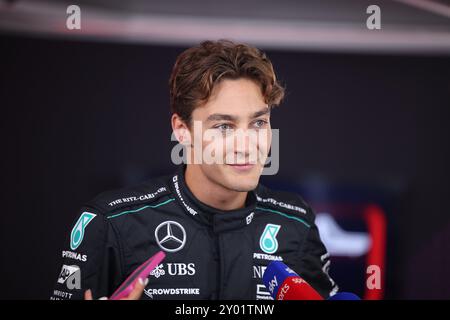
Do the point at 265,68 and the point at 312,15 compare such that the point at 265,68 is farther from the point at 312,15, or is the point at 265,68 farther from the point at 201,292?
the point at 312,15

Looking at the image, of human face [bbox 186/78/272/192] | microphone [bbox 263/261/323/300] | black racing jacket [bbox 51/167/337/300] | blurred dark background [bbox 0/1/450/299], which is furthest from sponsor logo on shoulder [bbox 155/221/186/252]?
blurred dark background [bbox 0/1/450/299]

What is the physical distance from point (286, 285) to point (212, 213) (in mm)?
359

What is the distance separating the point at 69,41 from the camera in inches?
115

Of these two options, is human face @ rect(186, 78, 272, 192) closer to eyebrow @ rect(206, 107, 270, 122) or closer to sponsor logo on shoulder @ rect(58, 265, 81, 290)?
eyebrow @ rect(206, 107, 270, 122)

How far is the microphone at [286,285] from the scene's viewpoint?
1.41 meters

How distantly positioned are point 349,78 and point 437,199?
76 cm

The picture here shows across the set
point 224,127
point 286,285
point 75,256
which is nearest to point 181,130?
point 224,127

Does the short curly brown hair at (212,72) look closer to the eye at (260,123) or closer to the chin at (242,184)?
the eye at (260,123)

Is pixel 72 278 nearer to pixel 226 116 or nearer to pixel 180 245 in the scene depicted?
pixel 180 245

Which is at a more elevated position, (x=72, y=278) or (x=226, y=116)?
(x=226, y=116)

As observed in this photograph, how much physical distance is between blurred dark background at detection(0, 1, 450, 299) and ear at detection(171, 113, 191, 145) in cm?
111

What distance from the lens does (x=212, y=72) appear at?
1.69 metres
